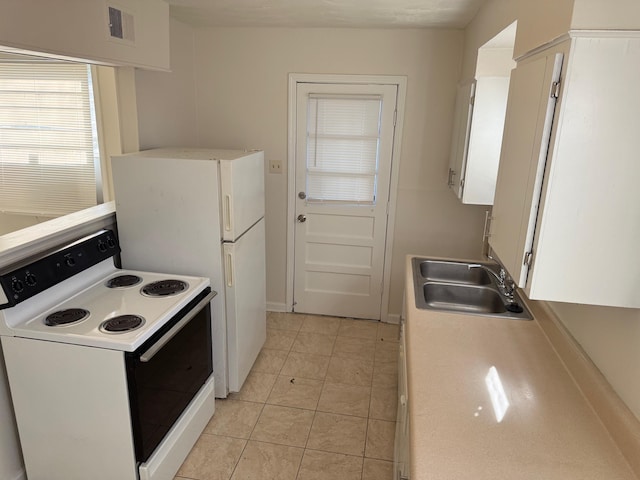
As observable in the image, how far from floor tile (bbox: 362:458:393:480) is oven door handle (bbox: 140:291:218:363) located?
1.17 metres

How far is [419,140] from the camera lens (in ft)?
11.5

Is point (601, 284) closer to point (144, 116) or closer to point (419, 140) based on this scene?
point (419, 140)

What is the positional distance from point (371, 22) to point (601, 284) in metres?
2.49

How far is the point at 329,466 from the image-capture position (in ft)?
7.66

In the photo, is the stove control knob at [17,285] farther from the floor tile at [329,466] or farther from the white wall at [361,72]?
the white wall at [361,72]

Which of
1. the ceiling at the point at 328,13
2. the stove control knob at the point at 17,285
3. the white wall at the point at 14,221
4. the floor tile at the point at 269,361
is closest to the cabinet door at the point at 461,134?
the ceiling at the point at 328,13

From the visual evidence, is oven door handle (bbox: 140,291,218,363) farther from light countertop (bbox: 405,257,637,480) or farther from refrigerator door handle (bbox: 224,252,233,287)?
light countertop (bbox: 405,257,637,480)

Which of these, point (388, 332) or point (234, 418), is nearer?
point (234, 418)

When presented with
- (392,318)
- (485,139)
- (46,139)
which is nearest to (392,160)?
(485,139)

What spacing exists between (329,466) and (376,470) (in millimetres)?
240

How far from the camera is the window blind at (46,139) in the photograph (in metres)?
3.06

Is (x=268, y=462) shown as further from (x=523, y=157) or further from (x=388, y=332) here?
(x=523, y=157)

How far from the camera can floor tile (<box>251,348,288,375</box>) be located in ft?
10.4

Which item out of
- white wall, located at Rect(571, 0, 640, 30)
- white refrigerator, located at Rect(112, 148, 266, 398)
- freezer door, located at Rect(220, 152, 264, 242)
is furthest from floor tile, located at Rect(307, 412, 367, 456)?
white wall, located at Rect(571, 0, 640, 30)
